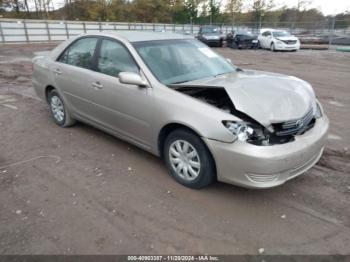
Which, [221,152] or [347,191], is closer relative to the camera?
[221,152]

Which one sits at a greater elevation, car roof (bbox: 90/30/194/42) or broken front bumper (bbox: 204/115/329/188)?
car roof (bbox: 90/30/194/42)

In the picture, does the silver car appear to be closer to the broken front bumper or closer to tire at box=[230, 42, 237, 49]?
the broken front bumper

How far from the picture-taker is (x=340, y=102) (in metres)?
7.10

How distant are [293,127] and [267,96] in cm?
42

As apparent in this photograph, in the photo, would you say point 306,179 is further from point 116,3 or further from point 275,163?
point 116,3

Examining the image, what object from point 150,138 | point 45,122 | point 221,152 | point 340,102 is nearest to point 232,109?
point 221,152

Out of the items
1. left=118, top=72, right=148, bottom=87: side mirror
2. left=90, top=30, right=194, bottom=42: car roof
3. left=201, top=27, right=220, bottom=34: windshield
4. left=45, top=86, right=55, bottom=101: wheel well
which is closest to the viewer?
left=118, top=72, right=148, bottom=87: side mirror

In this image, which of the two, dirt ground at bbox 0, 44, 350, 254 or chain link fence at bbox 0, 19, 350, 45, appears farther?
chain link fence at bbox 0, 19, 350, 45

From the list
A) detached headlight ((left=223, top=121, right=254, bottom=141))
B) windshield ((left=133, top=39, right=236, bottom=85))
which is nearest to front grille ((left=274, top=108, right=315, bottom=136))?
detached headlight ((left=223, top=121, right=254, bottom=141))

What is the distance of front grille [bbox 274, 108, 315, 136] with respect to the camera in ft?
9.84

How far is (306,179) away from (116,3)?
153 feet

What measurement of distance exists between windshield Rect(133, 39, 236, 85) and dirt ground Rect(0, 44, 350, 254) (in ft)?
3.88

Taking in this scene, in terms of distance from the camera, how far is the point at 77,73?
4547 mm

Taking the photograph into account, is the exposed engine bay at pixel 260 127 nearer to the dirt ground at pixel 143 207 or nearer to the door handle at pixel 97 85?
the dirt ground at pixel 143 207
